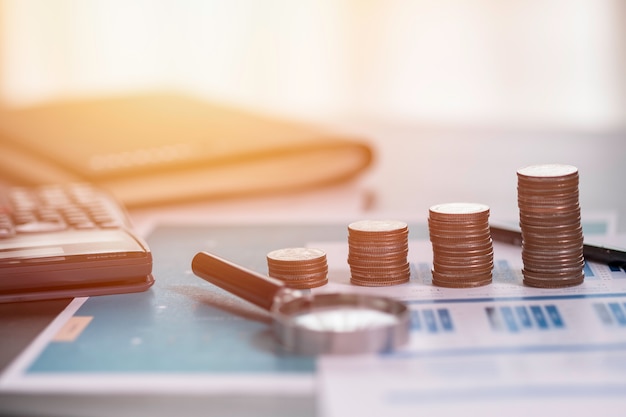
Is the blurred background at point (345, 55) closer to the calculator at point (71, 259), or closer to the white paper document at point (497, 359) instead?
the calculator at point (71, 259)

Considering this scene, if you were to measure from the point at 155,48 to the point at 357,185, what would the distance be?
4.72 ft

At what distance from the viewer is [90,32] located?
2.85 meters

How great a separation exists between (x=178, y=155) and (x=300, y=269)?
2.20 feet

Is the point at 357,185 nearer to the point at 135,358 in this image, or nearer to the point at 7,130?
the point at 7,130

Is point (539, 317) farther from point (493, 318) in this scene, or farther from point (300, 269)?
point (300, 269)

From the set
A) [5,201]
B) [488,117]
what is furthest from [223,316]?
[488,117]

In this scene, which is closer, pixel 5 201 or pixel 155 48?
pixel 5 201

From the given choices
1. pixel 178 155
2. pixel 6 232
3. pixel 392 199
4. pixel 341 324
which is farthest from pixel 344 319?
pixel 178 155

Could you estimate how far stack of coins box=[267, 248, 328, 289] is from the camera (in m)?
0.92

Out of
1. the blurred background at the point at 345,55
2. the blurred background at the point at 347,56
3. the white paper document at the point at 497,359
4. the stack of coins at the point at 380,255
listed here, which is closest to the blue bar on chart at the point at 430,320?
the white paper document at the point at 497,359

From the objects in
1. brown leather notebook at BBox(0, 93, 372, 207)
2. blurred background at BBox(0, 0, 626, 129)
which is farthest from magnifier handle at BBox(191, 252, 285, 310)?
blurred background at BBox(0, 0, 626, 129)

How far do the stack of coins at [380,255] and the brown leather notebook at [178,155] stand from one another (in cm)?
55

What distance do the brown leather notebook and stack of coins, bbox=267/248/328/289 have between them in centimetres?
52

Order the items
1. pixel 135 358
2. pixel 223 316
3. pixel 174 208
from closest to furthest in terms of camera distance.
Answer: pixel 135 358, pixel 223 316, pixel 174 208
